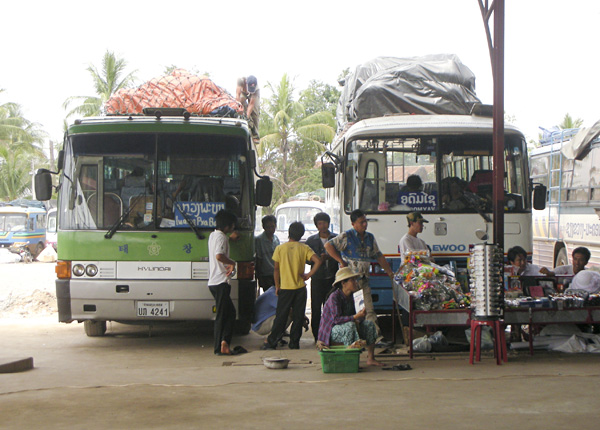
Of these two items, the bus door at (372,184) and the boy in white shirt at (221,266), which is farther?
the bus door at (372,184)

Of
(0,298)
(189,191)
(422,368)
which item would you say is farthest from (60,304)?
(0,298)

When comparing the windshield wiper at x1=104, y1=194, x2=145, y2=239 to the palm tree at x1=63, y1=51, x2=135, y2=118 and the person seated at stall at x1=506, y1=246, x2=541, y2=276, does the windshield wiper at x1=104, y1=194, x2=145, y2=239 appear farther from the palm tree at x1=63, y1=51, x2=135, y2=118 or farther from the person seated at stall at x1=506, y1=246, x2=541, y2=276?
the palm tree at x1=63, y1=51, x2=135, y2=118

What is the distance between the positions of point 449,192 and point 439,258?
2.91 ft

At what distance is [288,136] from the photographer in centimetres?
3747

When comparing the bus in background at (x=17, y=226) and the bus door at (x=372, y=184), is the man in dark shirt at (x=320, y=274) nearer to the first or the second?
the bus door at (x=372, y=184)

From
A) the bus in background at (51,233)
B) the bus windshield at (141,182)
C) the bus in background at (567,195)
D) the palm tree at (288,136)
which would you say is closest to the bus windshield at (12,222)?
the bus in background at (51,233)

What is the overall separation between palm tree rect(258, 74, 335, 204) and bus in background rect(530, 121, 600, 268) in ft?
58.3

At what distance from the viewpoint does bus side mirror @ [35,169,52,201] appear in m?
9.34

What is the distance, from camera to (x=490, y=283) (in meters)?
7.64

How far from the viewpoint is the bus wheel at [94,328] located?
35.4 ft

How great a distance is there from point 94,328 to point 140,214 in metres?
2.50

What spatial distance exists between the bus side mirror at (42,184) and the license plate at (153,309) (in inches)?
71.6

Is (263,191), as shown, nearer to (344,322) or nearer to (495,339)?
(344,322)

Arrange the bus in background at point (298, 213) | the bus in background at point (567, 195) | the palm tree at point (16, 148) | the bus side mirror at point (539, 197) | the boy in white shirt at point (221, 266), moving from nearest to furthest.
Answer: the boy in white shirt at point (221, 266) → the bus side mirror at point (539, 197) → the bus in background at point (567, 195) → the bus in background at point (298, 213) → the palm tree at point (16, 148)
